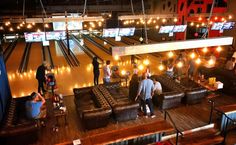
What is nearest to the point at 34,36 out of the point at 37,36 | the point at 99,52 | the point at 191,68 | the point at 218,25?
the point at 37,36

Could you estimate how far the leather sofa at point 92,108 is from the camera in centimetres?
568

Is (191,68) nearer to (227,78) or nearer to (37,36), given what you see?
(227,78)

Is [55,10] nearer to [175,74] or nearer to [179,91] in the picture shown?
[175,74]

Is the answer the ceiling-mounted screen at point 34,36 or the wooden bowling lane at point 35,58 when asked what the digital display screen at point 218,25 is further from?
the wooden bowling lane at point 35,58

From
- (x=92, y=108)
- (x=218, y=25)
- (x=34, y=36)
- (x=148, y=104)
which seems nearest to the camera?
(x=148, y=104)

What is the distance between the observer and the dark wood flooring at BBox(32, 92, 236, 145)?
5656mm

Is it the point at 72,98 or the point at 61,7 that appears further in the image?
the point at 61,7

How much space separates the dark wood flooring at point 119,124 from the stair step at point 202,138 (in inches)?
8.5

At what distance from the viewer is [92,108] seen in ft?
21.7

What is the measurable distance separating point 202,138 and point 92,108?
3348 millimetres

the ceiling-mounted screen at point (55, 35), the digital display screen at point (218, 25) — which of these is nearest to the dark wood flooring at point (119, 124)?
the ceiling-mounted screen at point (55, 35)

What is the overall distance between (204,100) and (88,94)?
4312 millimetres

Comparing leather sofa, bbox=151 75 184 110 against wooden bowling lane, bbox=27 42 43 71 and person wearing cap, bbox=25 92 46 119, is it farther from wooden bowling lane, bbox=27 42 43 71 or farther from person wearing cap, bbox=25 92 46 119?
wooden bowling lane, bbox=27 42 43 71

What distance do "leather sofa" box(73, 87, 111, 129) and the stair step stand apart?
1.99m
